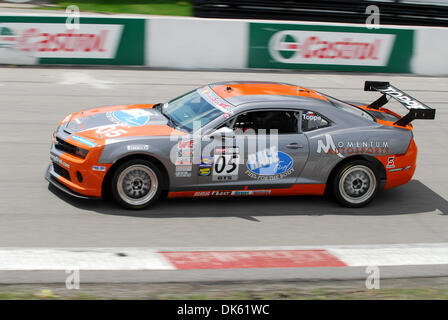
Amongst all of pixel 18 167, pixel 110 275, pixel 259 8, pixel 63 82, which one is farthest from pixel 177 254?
pixel 259 8

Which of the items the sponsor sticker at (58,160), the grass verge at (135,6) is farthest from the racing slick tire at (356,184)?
the grass verge at (135,6)

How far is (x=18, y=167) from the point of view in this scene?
9133 millimetres

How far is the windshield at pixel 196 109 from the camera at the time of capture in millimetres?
7949

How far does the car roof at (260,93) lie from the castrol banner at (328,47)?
318 inches

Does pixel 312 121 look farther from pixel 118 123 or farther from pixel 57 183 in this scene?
pixel 57 183

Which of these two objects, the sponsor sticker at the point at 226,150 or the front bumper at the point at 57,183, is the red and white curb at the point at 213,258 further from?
the sponsor sticker at the point at 226,150

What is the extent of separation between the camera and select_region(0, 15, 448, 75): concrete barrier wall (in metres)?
15.5

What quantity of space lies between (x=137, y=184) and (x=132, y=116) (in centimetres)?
110

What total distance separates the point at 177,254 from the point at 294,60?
11.1m

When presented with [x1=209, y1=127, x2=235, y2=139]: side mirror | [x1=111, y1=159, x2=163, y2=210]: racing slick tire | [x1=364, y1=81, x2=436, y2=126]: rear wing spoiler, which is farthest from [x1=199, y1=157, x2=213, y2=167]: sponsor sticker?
[x1=364, y1=81, x2=436, y2=126]: rear wing spoiler

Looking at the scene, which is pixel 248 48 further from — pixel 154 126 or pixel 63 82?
pixel 154 126

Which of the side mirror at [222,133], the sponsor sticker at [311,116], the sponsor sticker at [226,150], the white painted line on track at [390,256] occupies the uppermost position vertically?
the sponsor sticker at [311,116]

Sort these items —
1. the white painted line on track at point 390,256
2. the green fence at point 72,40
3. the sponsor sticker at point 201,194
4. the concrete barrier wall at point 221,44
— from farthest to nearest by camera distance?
the concrete barrier wall at point 221,44, the green fence at point 72,40, the sponsor sticker at point 201,194, the white painted line on track at point 390,256
